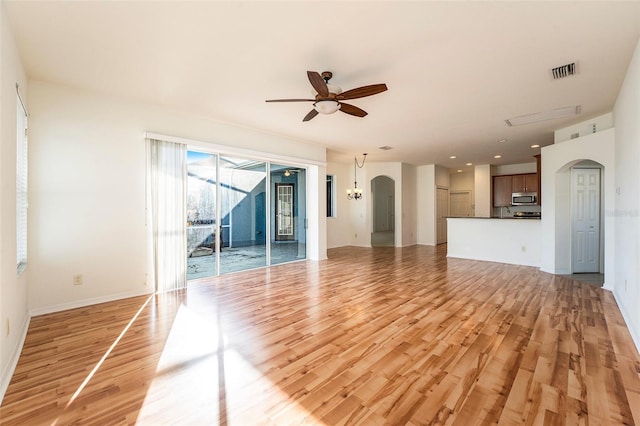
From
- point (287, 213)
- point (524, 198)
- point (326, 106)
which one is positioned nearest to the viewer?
point (326, 106)

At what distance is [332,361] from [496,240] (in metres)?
6.20

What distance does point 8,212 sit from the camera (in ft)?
7.51

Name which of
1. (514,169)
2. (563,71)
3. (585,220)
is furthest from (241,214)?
(514,169)

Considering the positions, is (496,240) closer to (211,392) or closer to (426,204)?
(426,204)

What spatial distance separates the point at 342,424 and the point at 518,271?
565 cm

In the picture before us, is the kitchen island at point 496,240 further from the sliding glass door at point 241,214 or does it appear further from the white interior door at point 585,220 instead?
the sliding glass door at point 241,214

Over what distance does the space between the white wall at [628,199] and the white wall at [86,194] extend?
5752 millimetres

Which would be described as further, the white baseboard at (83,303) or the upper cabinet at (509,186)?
the upper cabinet at (509,186)

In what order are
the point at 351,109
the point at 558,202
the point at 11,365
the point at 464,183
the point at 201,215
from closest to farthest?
the point at 11,365 < the point at 351,109 < the point at 201,215 < the point at 558,202 < the point at 464,183

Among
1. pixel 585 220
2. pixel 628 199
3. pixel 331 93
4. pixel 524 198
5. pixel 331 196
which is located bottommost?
pixel 585 220

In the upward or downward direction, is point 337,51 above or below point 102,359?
above

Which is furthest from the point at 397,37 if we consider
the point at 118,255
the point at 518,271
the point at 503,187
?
the point at 503,187

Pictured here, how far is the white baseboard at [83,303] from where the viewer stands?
339 centimetres

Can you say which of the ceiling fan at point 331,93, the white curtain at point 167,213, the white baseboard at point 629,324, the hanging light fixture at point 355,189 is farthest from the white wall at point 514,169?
the white curtain at point 167,213
